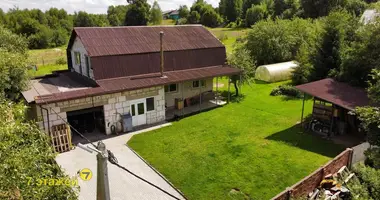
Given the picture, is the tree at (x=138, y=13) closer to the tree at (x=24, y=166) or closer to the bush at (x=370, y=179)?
the bush at (x=370, y=179)

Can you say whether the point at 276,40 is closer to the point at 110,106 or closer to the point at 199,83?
the point at 199,83

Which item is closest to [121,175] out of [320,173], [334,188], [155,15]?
[320,173]

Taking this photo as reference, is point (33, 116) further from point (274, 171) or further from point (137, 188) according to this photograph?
→ point (274, 171)

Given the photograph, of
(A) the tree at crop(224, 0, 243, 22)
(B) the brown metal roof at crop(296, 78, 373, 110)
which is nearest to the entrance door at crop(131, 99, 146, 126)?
(B) the brown metal roof at crop(296, 78, 373, 110)

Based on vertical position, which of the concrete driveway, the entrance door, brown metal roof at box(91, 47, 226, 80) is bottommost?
the concrete driveway

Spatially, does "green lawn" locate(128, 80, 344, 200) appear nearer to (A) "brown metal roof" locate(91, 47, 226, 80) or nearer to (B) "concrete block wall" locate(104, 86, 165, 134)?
(B) "concrete block wall" locate(104, 86, 165, 134)

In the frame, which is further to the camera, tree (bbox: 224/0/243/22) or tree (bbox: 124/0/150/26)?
tree (bbox: 224/0/243/22)

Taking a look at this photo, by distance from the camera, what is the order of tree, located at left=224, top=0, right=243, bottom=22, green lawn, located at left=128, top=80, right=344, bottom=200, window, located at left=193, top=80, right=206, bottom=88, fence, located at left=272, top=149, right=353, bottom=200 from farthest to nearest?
tree, located at left=224, top=0, right=243, bottom=22 → window, located at left=193, top=80, right=206, bottom=88 → green lawn, located at left=128, top=80, right=344, bottom=200 → fence, located at left=272, top=149, right=353, bottom=200
